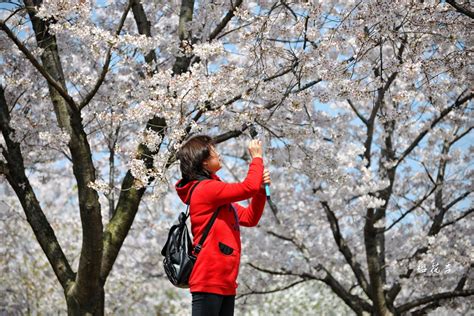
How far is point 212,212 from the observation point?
9.75 feet

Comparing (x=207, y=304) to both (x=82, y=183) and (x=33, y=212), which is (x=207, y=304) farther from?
(x=33, y=212)

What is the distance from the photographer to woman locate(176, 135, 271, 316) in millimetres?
2857

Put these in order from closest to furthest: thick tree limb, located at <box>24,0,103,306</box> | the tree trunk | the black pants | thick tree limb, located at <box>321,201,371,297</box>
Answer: the black pants → thick tree limb, located at <box>24,0,103,306</box> → the tree trunk → thick tree limb, located at <box>321,201,371,297</box>

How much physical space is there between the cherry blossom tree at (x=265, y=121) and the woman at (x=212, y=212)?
0.64m

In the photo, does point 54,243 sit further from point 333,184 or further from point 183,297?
point 183,297

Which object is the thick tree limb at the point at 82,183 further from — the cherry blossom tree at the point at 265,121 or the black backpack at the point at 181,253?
the black backpack at the point at 181,253

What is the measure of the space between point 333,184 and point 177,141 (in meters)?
1.60

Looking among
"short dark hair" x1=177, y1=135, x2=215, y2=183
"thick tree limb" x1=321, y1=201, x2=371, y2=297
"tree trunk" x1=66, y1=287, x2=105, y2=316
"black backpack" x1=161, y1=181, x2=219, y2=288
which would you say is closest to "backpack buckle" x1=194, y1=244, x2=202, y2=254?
"black backpack" x1=161, y1=181, x2=219, y2=288

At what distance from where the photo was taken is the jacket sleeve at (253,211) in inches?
121

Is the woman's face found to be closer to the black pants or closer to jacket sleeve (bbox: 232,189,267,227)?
jacket sleeve (bbox: 232,189,267,227)

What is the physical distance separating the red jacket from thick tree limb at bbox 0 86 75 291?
2411 millimetres

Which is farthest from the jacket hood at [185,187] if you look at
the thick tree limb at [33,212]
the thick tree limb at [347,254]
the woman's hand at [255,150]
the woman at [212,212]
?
the thick tree limb at [347,254]

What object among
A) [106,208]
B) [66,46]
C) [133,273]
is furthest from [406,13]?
[133,273]

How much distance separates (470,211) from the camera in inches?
258
